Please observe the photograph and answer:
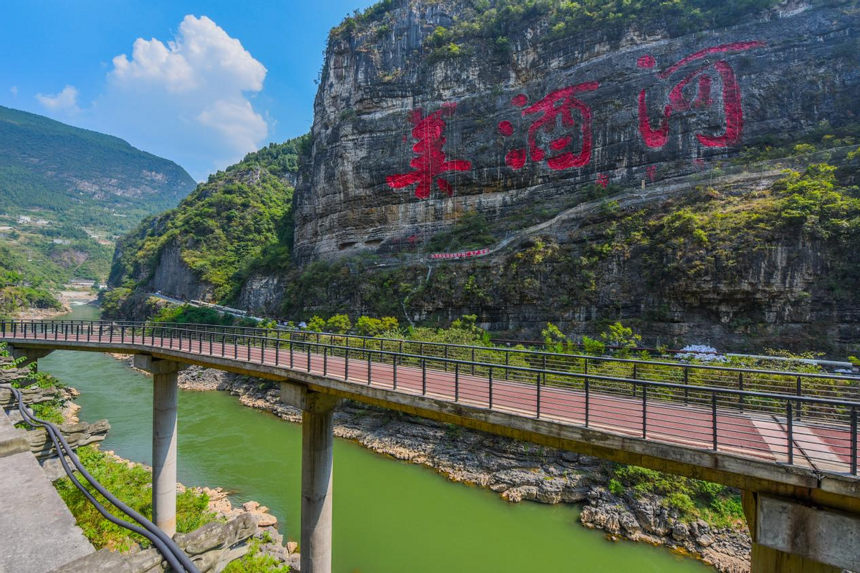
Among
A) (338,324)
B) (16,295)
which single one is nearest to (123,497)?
(338,324)

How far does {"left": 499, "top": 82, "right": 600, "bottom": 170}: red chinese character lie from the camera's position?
3304 centimetres

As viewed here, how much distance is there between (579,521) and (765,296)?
54.9 feet

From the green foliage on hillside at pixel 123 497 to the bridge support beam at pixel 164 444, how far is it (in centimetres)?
45

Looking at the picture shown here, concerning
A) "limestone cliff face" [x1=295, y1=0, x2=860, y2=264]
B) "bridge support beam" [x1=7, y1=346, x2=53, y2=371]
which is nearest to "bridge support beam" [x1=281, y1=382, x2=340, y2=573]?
"bridge support beam" [x1=7, y1=346, x2=53, y2=371]

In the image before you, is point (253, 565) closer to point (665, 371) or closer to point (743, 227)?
point (665, 371)

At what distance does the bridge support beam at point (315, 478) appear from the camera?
31.1 ft

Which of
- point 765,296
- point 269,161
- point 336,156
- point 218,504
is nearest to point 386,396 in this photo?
point 218,504

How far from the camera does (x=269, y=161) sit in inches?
3428

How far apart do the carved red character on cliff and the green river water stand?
30.2 meters

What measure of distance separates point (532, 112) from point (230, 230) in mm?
48071

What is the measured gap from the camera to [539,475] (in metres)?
14.9

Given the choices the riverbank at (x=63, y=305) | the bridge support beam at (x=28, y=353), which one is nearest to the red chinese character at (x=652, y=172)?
the bridge support beam at (x=28, y=353)

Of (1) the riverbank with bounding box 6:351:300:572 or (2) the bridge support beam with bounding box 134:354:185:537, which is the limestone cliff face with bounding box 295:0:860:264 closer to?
(2) the bridge support beam with bounding box 134:354:185:537

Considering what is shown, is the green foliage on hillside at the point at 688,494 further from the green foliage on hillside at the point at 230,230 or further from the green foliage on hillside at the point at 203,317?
the green foliage on hillside at the point at 230,230
